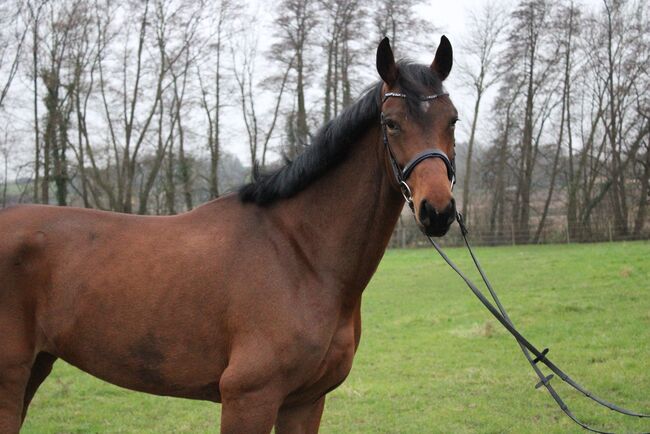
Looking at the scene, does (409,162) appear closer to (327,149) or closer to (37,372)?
(327,149)

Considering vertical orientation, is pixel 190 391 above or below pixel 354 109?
below

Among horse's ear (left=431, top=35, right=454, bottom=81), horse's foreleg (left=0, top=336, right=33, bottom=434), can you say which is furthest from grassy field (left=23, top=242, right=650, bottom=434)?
horse's ear (left=431, top=35, right=454, bottom=81)

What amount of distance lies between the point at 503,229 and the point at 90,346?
30663 millimetres

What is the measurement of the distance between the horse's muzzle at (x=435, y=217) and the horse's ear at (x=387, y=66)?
787 mm

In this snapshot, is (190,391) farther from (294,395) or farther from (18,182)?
(18,182)

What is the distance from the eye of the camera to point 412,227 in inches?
1277

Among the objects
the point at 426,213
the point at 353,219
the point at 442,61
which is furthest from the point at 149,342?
the point at 442,61

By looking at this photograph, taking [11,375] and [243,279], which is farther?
[11,375]

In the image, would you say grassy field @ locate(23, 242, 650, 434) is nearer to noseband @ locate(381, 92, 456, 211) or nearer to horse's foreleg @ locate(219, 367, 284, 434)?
horse's foreleg @ locate(219, 367, 284, 434)

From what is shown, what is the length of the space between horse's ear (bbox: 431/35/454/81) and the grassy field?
3.96 metres

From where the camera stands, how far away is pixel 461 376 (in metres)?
7.80

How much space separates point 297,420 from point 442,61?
2.09 meters

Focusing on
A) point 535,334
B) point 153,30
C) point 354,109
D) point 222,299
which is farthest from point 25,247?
point 153,30

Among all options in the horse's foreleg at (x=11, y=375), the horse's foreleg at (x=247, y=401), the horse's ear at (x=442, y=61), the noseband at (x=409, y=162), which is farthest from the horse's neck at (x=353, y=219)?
the horse's foreleg at (x=11, y=375)
